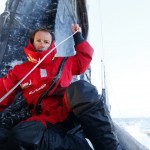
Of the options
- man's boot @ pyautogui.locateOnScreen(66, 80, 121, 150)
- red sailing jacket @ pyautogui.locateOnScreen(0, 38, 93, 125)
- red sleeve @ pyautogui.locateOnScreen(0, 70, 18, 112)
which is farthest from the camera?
red sleeve @ pyautogui.locateOnScreen(0, 70, 18, 112)

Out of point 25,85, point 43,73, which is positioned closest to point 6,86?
point 25,85

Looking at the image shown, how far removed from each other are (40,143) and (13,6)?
5.32ft

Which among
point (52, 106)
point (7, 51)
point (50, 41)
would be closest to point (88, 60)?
point (50, 41)

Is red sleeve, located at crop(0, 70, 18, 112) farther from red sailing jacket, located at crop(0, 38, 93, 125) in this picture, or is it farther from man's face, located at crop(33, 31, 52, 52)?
man's face, located at crop(33, 31, 52, 52)

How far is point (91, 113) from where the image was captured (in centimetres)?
120

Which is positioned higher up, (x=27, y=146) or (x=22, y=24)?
(x=22, y=24)

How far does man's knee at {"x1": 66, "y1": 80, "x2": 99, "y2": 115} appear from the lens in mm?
1206

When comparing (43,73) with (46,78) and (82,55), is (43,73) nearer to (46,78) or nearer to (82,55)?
(46,78)

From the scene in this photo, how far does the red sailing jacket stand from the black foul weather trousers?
15 cm

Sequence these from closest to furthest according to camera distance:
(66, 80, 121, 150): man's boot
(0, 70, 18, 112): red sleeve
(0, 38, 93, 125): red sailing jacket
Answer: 1. (66, 80, 121, 150): man's boot
2. (0, 38, 93, 125): red sailing jacket
3. (0, 70, 18, 112): red sleeve

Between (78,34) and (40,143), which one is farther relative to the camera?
(78,34)

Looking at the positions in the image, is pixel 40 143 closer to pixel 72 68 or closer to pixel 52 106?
pixel 52 106

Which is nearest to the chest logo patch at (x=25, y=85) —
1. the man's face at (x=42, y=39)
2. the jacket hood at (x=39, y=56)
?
the jacket hood at (x=39, y=56)

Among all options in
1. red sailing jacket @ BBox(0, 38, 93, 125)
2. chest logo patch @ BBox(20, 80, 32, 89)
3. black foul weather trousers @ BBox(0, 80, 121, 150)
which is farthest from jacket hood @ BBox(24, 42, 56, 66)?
black foul weather trousers @ BBox(0, 80, 121, 150)
